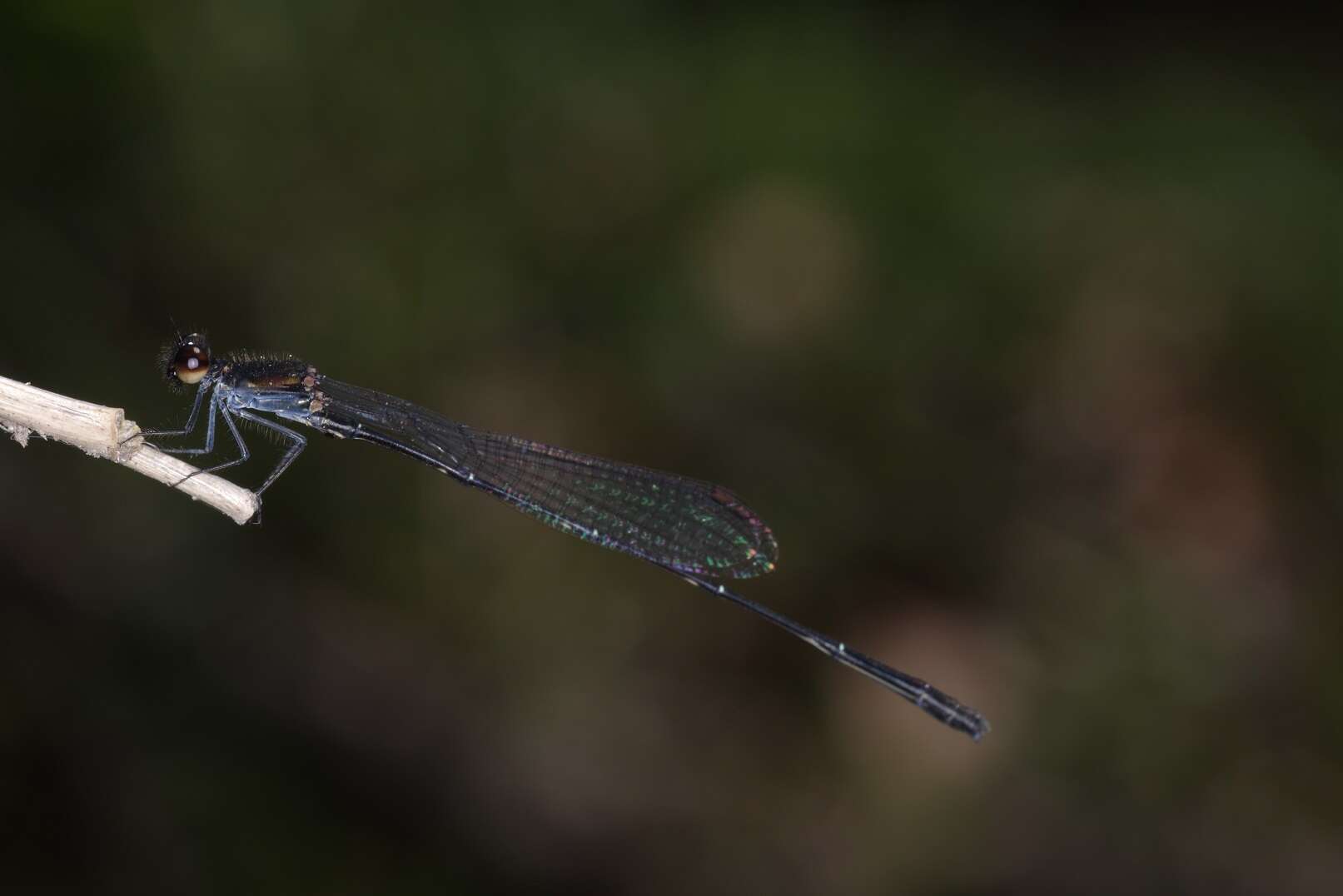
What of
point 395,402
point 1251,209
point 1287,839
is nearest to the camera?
point 395,402

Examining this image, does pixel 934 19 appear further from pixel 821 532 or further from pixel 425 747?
pixel 425 747

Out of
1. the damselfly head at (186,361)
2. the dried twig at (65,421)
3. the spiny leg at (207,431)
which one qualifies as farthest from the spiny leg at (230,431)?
the dried twig at (65,421)

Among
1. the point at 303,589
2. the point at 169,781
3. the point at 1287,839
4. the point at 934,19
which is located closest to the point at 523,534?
the point at 303,589

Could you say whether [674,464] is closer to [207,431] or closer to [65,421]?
[207,431]

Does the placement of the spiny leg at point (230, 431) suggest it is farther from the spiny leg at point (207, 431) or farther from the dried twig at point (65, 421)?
the dried twig at point (65, 421)

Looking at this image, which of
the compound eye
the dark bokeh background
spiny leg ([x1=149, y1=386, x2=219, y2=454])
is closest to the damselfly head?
the compound eye

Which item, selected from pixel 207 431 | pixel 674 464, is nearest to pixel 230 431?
pixel 207 431

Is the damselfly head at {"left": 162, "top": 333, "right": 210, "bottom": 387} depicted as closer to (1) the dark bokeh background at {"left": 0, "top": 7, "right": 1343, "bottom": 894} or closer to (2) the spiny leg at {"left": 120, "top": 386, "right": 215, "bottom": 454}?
(2) the spiny leg at {"left": 120, "top": 386, "right": 215, "bottom": 454}
